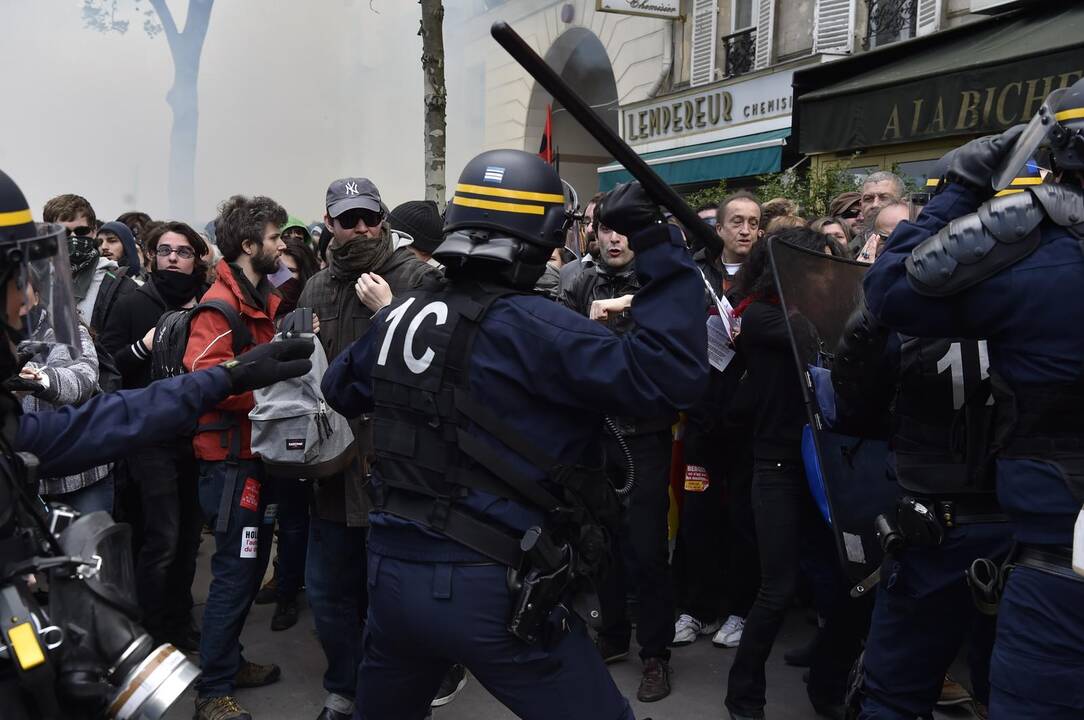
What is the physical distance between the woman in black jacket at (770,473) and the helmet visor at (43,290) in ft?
7.74

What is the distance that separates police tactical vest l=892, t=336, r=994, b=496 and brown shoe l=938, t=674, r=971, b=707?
1.49m

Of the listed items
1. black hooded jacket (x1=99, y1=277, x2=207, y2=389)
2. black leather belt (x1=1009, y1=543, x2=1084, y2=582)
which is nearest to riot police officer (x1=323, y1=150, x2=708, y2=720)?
black leather belt (x1=1009, y1=543, x2=1084, y2=582)

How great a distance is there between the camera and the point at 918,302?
7.73 feet

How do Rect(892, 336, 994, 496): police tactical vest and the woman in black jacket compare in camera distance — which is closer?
Rect(892, 336, 994, 496): police tactical vest

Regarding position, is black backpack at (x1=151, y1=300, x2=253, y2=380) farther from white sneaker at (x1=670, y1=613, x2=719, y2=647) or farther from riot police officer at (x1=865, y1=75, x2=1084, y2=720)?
riot police officer at (x1=865, y1=75, x2=1084, y2=720)

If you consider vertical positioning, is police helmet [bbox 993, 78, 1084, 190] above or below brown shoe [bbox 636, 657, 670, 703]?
above

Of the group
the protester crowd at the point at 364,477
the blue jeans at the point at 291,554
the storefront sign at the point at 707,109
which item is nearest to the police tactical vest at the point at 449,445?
the protester crowd at the point at 364,477

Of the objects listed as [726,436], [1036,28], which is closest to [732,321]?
[726,436]

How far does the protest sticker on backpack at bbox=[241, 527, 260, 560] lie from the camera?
12.2ft

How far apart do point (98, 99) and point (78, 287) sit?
1409cm

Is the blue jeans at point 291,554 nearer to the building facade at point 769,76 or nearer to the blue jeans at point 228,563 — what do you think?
the blue jeans at point 228,563

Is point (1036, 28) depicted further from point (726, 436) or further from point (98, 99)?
point (98, 99)

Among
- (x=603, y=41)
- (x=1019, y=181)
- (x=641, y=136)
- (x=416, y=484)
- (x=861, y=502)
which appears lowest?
(x=861, y=502)

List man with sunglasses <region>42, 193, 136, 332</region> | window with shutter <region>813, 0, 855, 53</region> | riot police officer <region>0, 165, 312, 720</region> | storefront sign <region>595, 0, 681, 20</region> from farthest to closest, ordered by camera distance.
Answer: storefront sign <region>595, 0, 681, 20</region> < window with shutter <region>813, 0, 855, 53</region> < man with sunglasses <region>42, 193, 136, 332</region> < riot police officer <region>0, 165, 312, 720</region>
